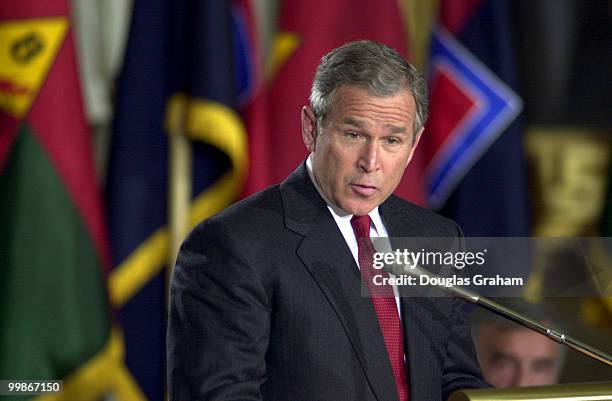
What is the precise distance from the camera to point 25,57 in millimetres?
2377

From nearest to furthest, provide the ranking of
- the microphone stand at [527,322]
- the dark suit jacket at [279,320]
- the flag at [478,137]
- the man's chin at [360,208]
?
the microphone stand at [527,322], the dark suit jacket at [279,320], the man's chin at [360,208], the flag at [478,137]

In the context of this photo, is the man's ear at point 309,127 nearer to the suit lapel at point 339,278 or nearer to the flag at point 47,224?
the suit lapel at point 339,278

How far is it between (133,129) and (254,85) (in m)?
0.36

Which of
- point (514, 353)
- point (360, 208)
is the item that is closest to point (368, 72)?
point (360, 208)

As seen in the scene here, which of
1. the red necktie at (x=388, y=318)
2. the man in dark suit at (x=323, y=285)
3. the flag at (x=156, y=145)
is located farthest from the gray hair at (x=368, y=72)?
the flag at (x=156, y=145)

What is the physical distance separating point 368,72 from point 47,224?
144 cm

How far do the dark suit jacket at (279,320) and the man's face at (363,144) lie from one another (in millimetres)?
66

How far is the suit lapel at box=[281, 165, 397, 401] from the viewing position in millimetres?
1216

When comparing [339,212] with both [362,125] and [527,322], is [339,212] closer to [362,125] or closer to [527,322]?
[362,125]

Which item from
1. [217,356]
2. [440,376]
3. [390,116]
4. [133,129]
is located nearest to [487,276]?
[440,376]

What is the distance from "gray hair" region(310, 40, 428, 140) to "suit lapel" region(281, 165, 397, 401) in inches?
5.9

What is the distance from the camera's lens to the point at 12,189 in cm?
239

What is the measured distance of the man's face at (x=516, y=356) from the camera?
2.11m

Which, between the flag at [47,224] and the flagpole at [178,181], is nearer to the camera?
the flag at [47,224]
